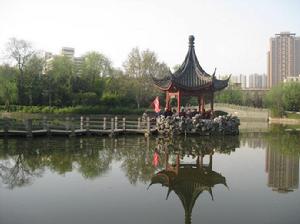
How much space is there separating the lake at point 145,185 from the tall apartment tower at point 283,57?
106 metres

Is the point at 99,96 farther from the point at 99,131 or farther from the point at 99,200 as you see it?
the point at 99,200

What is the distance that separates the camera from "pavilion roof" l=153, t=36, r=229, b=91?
2294 centimetres

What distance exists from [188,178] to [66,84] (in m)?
38.2

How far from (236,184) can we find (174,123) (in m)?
12.0

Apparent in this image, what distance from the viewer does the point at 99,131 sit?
2075cm

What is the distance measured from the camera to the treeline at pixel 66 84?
139 feet

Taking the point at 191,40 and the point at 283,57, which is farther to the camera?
the point at 283,57

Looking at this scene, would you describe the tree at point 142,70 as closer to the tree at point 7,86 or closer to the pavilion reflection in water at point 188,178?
the tree at point 7,86

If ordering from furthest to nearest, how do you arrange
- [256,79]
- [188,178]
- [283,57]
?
1. [256,79]
2. [283,57]
3. [188,178]

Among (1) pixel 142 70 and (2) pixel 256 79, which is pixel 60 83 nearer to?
(1) pixel 142 70

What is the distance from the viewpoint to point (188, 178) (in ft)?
32.4

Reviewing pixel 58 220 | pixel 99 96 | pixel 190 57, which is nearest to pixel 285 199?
pixel 58 220

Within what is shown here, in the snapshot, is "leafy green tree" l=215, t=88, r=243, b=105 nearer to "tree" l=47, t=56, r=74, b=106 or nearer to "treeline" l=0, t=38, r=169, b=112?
"treeline" l=0, t=38, r=169, b=112

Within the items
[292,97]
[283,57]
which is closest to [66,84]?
[292,97]
